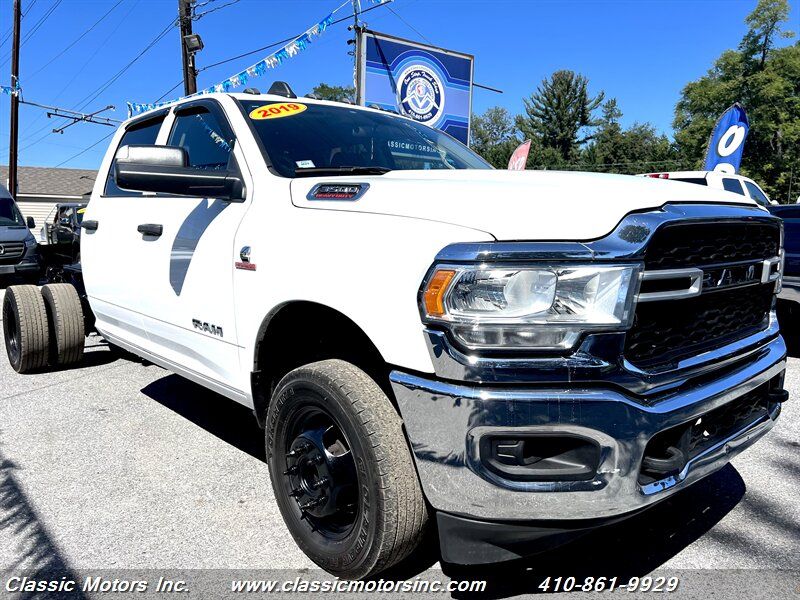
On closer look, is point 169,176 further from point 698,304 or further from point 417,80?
point 417,80

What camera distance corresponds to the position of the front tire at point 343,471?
2.04 m

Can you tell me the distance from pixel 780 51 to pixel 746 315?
43490 mm

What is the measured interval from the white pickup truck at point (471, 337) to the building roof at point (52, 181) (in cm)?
4482

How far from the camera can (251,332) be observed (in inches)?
106

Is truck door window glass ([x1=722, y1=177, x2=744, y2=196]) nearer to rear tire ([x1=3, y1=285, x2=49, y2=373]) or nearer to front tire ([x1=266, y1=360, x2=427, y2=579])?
rear tire ([x1=3, y1=285, x2=49, y2=373])

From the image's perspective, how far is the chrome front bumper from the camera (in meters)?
1.77

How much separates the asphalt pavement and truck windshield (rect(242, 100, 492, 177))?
162cm

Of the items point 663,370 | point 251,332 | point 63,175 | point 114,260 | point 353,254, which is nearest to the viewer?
point 663,370

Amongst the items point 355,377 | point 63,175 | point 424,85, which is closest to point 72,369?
point 355,377

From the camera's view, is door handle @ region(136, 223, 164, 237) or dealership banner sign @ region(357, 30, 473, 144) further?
dealership banner sign @ region(357, 30, 473, 144)

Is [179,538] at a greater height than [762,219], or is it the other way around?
[762,219]

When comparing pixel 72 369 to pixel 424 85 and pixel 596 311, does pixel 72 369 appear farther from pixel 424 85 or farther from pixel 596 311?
pixel 424 85

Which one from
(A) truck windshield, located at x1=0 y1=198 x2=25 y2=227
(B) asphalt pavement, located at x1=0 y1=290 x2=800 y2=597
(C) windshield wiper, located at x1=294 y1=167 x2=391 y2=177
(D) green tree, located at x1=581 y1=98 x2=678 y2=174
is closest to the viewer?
(B) asphalt pavement, located at x1=0 y1=290 x2=800 y2=597

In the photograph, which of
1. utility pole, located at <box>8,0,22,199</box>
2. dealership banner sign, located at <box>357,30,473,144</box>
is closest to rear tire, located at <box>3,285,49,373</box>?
dealership banner sign, located at <box>357,30,473,144</box>
